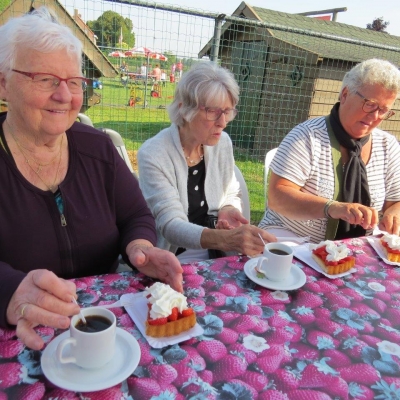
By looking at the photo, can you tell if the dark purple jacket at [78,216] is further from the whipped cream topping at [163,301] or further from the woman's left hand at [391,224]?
the woman's left hand at [391,224]

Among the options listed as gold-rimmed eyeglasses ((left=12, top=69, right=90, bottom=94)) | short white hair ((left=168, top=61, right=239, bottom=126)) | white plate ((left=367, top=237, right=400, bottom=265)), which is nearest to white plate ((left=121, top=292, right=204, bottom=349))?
gold-rimmed eyeglasses ((left=12, top=69, right=90, bottom=94))

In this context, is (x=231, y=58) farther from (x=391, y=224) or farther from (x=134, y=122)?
(x=391, y=224)

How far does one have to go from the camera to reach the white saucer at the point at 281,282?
1.27 meters

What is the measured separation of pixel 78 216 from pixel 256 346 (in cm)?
81

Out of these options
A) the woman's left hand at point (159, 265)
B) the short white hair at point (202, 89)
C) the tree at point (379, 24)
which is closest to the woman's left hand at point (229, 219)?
the short white hair at point (202, 89)

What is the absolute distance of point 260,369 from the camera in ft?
2.97

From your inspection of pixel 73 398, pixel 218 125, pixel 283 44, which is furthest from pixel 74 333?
pixel 283 44

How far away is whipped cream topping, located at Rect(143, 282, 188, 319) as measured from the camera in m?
0.98

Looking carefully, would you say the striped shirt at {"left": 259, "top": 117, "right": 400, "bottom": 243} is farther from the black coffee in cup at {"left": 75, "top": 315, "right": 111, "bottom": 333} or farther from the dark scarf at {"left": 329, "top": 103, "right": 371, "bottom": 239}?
the black coffee in cup at {"left": 75, "top": 315, "right": 111, "bottom": 333}

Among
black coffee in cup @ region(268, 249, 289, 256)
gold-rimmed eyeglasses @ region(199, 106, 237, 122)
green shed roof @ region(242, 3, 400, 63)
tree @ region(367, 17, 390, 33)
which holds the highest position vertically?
tree @ region(367, 17, 390, 33)

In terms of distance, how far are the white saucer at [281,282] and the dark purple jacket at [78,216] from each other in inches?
16.4

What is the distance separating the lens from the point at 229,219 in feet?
6.59

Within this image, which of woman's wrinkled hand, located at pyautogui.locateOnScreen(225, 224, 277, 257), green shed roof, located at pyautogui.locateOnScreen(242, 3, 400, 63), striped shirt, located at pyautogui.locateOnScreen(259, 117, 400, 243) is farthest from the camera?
green shed roof, located at pyautogui.locateOnScreen(242, 3, 400, 63)

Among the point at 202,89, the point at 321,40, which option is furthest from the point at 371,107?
the point at 321,40
